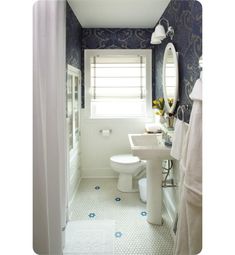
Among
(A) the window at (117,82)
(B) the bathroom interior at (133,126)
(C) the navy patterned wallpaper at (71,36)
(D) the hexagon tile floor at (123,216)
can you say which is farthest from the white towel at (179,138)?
(A) the window at (117,82)

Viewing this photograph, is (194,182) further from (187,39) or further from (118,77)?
(118,77)

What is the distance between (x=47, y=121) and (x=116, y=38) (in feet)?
8.53

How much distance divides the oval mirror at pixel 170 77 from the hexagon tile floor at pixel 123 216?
1165 mm

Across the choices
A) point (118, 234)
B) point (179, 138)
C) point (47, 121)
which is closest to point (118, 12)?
point (179, 138)

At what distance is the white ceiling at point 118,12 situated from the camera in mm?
2459

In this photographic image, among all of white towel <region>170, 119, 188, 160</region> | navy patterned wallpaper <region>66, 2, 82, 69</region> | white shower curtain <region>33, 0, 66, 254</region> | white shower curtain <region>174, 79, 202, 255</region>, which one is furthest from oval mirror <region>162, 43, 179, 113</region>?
white shower curtain <region>33, 0, 66, 254</region>

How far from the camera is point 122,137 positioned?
3.46 m

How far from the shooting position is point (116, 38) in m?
3.39

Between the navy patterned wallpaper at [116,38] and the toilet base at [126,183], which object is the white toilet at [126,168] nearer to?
the toilet base at [126,183]

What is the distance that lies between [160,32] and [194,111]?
1510mm

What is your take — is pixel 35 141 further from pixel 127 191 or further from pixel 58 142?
pixel 127 191

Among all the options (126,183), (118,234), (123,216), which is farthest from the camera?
(126,183)

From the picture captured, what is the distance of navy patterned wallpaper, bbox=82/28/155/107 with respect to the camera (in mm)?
3375

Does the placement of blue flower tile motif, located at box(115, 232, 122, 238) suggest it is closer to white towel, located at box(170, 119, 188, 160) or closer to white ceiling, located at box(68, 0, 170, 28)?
white towel, located at box(170, 119, 188, 160)
